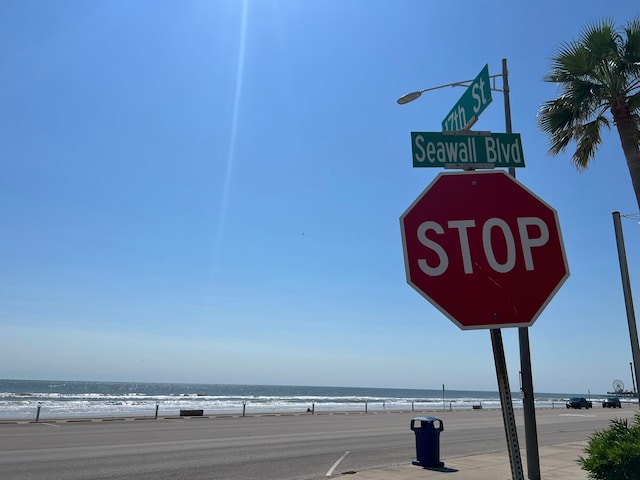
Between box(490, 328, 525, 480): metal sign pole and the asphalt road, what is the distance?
8.18 m

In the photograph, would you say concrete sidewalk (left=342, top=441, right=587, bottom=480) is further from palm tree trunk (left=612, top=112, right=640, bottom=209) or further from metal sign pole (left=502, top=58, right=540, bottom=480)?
palm tree trunk (left=612, top=112, right=640, bottom=209)

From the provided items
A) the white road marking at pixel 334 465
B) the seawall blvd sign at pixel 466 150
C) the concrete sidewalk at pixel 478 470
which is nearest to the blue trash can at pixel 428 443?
the concrete sidewalk at pixel 478 470

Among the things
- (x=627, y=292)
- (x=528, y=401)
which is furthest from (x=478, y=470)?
(x=627, y=292)

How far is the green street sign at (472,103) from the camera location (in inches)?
153

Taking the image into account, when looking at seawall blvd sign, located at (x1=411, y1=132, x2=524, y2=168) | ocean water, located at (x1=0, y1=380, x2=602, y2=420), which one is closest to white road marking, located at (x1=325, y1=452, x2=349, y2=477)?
seawall blvd sign, located at (x1=411, y1=132, x2=524, y2=168)

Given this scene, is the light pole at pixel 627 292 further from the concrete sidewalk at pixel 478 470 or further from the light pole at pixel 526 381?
the concrete sidewalk at pixel 478 470

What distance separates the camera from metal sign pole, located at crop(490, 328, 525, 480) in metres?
2.74

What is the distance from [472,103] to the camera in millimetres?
4031

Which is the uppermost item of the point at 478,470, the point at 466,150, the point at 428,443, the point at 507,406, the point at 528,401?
the point at 466,150

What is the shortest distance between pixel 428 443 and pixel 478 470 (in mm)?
1149

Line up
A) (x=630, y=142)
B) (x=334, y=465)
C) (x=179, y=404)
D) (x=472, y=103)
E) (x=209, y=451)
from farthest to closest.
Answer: (x=179, y=404) → (x=209, y=451) → (x=334, y=465) → (x=630, y=142) → (x=472, y=103)

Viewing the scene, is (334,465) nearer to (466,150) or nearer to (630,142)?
(630,142)

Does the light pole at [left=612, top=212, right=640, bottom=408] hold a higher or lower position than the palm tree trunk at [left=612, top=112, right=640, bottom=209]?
lower

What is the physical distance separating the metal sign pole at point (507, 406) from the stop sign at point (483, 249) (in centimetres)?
14
